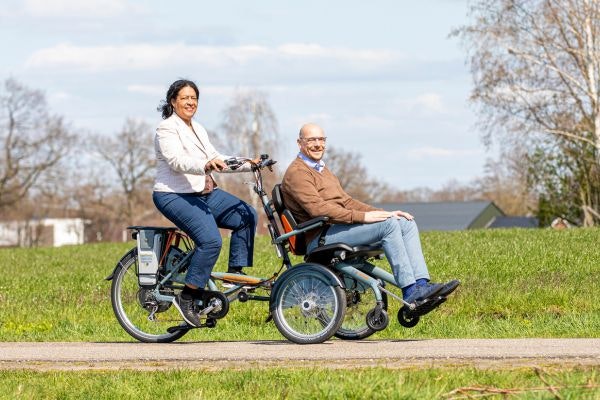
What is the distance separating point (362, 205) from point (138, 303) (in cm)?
197

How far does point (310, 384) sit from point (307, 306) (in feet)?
8.58

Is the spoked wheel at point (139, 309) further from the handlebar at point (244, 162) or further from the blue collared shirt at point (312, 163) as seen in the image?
the blue collared shirt at point (312, 163)

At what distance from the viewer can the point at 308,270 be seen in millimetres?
8797

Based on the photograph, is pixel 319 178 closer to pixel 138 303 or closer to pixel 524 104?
pixel 138 303

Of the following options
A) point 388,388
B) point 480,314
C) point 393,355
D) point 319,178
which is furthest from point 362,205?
point 480,314

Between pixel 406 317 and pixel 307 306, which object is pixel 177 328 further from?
pixel 406 317

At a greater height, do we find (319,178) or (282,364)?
(319,178)

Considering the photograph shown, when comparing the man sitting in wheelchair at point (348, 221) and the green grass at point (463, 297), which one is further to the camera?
the green grass at point (463, 297)

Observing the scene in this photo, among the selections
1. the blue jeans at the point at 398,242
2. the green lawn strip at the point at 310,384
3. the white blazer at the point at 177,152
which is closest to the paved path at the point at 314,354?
the green lawn strip at the point at 310,384

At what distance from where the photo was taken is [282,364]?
290 inches

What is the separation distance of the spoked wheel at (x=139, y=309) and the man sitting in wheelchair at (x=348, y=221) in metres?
1.35

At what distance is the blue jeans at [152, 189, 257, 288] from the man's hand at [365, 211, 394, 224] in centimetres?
109

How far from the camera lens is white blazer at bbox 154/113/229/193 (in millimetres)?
9164

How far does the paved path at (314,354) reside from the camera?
23.4 ft
